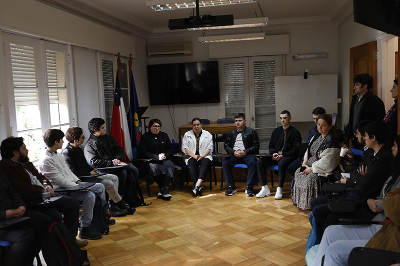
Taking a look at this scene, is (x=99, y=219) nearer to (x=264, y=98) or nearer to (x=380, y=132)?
(x=380, y=132)

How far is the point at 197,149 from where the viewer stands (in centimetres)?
560

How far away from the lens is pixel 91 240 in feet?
11.8

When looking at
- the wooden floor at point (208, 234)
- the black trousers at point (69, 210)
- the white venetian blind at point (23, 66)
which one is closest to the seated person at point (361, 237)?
the wooden floor at point (208, 234)

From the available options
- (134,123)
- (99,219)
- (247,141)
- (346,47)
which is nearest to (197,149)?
(247,141)

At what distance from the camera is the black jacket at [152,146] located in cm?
538

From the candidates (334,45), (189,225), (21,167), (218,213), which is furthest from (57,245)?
(334,45)

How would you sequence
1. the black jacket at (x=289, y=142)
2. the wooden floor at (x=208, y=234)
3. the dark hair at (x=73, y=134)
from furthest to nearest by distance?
the black jacket at (x=289, y=142) → the dark hair at (x=73, y=134) → the wooden floor at (x=208, y=234)

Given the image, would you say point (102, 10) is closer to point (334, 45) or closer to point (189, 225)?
point (189, 225)

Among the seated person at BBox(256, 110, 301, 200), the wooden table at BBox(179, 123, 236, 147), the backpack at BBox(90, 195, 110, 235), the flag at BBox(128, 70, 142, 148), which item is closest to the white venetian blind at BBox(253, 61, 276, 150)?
the wooden table at BBox(179, 123, 236, 147)

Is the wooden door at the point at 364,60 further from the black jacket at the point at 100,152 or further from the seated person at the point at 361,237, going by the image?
the black jacket at the point at 100,152

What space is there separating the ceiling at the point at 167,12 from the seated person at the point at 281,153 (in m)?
2.15

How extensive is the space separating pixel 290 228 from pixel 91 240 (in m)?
2.10

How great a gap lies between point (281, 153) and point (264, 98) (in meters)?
2.55

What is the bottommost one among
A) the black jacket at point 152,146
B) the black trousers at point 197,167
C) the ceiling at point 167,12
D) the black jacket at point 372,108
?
the black trousers at point 197,167
